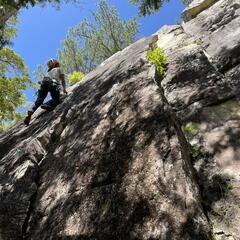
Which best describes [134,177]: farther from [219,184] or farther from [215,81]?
[215,81]

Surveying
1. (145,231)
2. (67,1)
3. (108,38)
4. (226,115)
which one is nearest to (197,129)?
(226,115)

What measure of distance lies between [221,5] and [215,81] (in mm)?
5669

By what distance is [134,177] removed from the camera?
193 inches

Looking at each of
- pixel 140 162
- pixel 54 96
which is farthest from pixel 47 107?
pixel 140 162

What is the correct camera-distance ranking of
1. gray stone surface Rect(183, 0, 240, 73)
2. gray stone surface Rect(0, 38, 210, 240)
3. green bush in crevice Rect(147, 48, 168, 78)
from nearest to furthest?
1. gray stone surface Rect(0, 38, 210, 240)
2. gray stone surface Rect(183, 0, 240, 73)
3. green bush in crevice Rect(147, 48, 168, 78)

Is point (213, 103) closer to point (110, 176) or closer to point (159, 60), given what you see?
point (110, 176)

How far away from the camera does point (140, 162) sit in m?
5.09

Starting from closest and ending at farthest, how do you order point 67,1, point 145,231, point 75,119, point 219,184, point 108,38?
point 145,231 → point 219,184 → point 75,119 → point 67,1 → point 108,38

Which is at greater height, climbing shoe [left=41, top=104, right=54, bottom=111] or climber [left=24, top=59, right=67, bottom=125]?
climber [left=24, top=59, right=67, bottom=125]

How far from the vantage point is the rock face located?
4.36 m

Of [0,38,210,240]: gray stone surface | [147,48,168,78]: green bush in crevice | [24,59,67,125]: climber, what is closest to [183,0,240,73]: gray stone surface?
[147,48,168,78]: green bush in crevice

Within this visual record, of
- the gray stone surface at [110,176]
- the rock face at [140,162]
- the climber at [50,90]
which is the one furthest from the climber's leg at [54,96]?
the gray stone surface at [110,176]

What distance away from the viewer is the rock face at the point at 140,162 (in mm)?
4363

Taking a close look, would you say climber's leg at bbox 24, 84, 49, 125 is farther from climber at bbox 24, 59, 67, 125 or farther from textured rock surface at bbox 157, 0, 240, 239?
textured rock surface at bbox 157, 0, 240, 239
